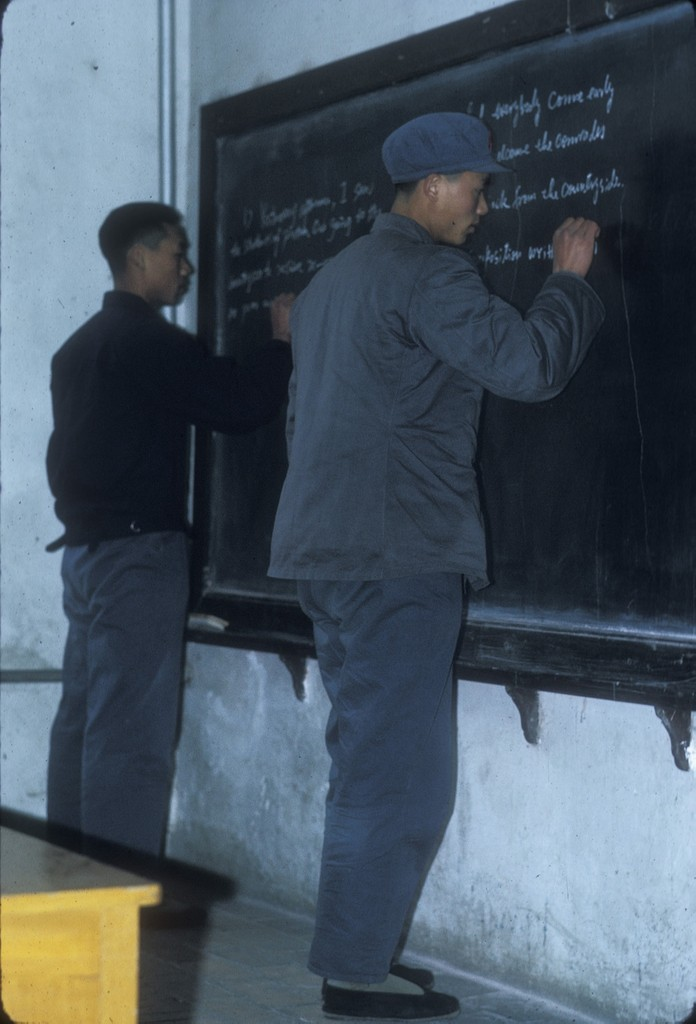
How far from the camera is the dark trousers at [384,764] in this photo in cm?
280

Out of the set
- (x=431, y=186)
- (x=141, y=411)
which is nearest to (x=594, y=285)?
(x=431, y=186)

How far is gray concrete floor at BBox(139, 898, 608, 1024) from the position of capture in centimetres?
302

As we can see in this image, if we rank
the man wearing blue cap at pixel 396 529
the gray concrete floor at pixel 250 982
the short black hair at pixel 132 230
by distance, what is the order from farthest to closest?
the short black hair at pixel 132 230
the gray concrete floor at pixel 250 982
the man wearing blue cap at pixel 396 529

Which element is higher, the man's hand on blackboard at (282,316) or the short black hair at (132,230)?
the short black hair at (132,230)

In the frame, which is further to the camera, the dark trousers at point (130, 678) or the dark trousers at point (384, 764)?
the dark trousers at point (130, 678)

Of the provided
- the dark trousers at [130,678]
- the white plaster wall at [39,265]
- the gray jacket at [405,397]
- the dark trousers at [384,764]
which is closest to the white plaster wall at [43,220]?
the white plaster wall at [39,265]

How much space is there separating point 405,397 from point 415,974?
A: 1257 mm

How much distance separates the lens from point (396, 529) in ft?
9.16

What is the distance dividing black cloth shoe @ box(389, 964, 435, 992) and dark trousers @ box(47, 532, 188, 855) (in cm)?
87

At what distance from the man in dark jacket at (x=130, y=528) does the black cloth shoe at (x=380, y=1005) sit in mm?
941

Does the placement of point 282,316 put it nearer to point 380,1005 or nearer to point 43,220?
point 43,220

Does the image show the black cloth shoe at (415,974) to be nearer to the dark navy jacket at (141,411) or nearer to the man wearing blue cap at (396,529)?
the man wearing blue cap at (396,529)

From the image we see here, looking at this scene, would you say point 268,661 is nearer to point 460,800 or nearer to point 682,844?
point 460,800

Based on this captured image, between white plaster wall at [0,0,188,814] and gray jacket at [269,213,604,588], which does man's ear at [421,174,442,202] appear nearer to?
gray jacket at [269,213,604,588]
